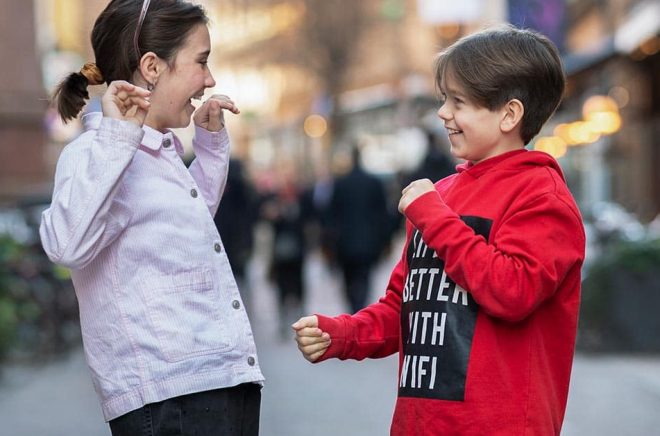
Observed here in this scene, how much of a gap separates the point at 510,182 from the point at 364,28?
41.9 metres

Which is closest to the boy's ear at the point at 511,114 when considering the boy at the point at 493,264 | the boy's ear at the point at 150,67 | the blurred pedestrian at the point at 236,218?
the boy at the point at 493,264

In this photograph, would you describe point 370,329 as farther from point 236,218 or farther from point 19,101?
point 19,101

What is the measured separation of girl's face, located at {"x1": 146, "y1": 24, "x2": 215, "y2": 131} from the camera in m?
3.09

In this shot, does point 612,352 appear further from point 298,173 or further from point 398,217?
point 298,173

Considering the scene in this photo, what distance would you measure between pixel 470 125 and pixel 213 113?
796 mm

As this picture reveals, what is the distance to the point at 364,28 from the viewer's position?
44281mm

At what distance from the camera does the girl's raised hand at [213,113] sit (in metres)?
3.41

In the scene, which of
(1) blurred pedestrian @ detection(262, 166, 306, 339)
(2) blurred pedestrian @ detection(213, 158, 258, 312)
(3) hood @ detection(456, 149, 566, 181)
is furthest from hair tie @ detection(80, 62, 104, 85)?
(1) blurred pedestrian @ detection(262, 166, 306, 339)

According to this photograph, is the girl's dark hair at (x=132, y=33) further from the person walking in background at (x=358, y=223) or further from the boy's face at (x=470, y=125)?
the person walking in background at (x=358, y=223)

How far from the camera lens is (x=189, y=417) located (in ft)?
9.71

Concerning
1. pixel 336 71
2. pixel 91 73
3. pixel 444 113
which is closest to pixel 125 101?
pixel 91 73

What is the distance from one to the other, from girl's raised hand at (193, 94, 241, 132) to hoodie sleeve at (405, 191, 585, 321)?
0.81 meters

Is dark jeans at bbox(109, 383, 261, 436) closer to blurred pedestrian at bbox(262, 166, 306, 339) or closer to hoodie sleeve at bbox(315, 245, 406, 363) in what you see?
hoodie sleeve at bbox(315, 245, 406, 363)

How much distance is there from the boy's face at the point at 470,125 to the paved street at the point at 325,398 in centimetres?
445
